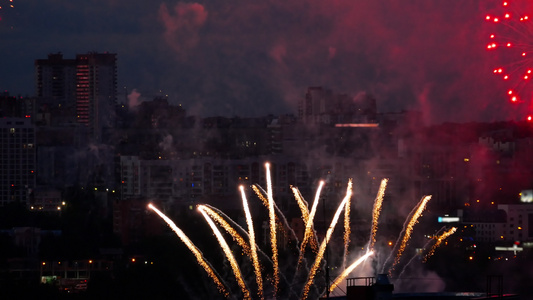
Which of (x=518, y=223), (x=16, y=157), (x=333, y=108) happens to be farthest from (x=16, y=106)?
(x=518, y=223)

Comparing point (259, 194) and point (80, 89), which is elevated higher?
point (80, 89)

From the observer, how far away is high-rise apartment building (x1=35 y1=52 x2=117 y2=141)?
25575 mm

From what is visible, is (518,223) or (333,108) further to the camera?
(333,108)

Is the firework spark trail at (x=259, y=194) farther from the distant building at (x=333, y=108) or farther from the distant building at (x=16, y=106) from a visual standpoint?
the distant building at (x=16, y=106)

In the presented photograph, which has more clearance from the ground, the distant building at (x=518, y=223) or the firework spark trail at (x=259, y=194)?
the firework spark trail at (x=259, y=194)

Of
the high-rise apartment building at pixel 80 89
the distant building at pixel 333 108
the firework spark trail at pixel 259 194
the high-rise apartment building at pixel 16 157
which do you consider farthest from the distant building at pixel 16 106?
the firework spark trail at pixel 259 194

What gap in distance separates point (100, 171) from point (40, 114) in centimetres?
442

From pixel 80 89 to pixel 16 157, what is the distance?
6.09 meters

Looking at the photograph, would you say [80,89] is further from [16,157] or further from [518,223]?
[518,223]

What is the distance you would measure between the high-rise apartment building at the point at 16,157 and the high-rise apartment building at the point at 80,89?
2409mm

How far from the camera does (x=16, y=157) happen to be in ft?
70.6

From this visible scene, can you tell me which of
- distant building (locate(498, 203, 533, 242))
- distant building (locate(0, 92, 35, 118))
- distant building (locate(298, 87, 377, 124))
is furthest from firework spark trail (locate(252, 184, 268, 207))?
distant building (locate(0, 92, 35, 118))

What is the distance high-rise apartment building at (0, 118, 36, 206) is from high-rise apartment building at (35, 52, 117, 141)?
2.41 meters

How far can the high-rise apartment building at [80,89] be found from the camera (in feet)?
83.9
